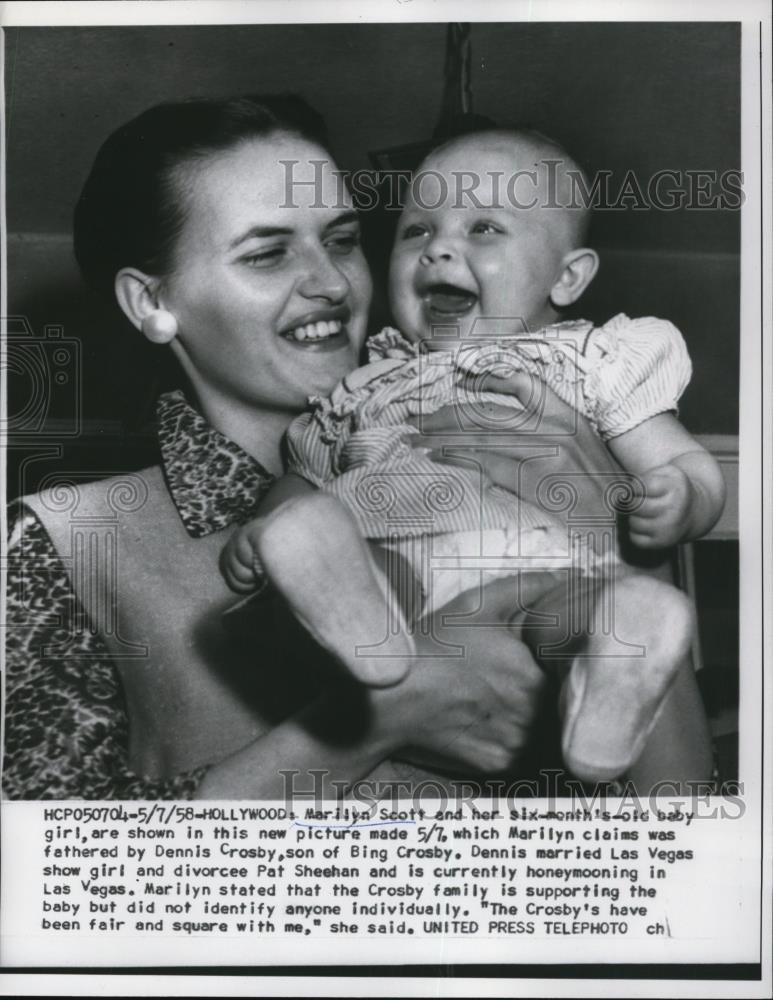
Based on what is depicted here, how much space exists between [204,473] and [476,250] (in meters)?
0.39

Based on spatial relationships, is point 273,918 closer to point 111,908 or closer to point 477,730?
point 111,908

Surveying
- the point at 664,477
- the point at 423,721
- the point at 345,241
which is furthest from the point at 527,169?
the point at 423,721

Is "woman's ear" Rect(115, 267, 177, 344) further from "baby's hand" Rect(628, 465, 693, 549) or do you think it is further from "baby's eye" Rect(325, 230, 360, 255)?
"baby's hand" Rect(628, 465, 693, 549)

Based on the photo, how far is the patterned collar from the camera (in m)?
1.28

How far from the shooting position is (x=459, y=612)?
1.23 meters

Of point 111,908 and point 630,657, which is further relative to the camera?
point 111,908

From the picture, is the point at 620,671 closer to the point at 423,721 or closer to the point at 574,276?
the point at 423,721

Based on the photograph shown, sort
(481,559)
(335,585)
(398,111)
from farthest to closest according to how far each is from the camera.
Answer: (398,111), (481,559), (335,585)

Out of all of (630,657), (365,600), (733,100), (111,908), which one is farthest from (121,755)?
(733,100)

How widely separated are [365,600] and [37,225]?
61cm

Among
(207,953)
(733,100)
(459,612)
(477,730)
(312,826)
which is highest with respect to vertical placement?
(733,100)

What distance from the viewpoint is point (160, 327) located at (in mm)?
1317

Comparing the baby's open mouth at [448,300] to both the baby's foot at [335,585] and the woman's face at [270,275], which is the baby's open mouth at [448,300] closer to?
the woman's face at [270,275]

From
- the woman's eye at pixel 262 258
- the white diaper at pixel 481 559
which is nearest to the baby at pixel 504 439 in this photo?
the white diaper at pixel 481 559
